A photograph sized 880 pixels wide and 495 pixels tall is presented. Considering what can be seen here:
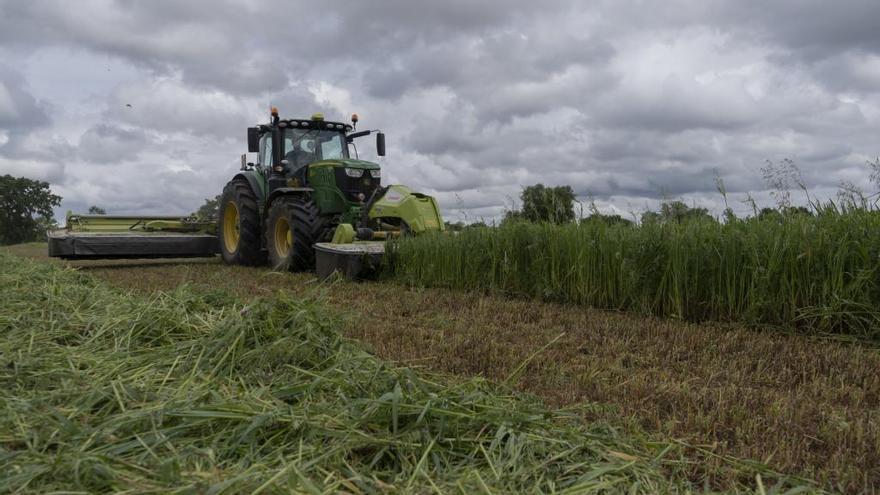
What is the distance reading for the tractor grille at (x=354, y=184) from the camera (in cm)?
880

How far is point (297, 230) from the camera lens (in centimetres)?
827

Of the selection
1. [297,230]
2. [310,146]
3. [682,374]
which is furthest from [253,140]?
[682,374]

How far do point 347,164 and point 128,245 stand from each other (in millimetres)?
4275

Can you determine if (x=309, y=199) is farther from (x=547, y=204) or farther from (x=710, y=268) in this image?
(x=710, y=268)

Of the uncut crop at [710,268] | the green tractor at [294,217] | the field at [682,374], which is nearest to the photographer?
the field at [682,374]

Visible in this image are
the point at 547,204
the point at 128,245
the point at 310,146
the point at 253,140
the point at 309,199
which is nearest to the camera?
the point at 547,204

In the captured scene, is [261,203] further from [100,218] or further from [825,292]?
[825,292]

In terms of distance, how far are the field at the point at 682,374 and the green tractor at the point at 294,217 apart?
9.31ft

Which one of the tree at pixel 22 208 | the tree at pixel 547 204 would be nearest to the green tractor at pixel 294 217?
the tree at pixel 547 204

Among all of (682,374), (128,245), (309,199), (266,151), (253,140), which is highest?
(253,140)

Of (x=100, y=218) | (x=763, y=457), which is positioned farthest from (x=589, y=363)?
(x=100, y=218)

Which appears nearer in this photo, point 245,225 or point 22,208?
point 245,225

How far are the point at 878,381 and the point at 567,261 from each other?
9.37 feet

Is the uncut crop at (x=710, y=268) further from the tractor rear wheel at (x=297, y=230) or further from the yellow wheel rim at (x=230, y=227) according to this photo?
the yellow wheel rim at (x=230, y=227)
